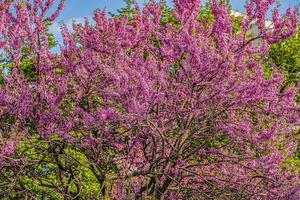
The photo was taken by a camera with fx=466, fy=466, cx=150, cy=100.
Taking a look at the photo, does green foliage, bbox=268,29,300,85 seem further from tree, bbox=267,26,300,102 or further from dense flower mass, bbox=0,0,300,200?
dense flower mass, bbox=0,0,300,200

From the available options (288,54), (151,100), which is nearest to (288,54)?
(288,54)

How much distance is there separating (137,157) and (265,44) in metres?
2.98

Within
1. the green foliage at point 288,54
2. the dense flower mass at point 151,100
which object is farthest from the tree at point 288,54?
the dense flower mass at point 151,100

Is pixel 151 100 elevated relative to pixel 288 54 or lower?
lower

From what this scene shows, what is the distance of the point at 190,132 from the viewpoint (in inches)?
289

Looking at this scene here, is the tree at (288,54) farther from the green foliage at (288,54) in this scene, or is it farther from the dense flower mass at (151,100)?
the dense flower mass at (151,100)

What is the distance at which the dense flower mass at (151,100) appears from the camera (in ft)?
23.1

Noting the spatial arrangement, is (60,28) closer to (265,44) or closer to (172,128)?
(172,128)

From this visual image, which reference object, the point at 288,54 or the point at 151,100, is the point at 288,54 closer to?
the point at 288,54

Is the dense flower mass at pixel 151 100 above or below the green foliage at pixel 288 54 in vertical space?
below

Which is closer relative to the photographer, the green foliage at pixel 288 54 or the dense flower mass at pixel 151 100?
the dense flower mass at pixel 151 100

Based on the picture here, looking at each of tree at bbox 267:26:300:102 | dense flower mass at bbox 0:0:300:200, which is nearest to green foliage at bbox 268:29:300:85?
tree at bbox 267:26:300:102

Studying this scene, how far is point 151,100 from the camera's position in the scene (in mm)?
6824

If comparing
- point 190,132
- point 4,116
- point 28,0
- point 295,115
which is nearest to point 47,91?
point 4,116
